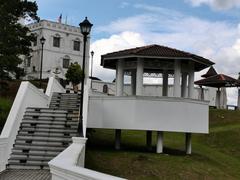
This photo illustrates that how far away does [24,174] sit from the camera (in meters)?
14.6

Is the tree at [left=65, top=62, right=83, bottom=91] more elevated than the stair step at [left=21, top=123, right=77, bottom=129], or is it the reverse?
the tree at [left=65, top=62, right=83, bottom=91]

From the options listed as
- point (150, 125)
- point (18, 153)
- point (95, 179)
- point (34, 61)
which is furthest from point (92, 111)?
point (34, 61)

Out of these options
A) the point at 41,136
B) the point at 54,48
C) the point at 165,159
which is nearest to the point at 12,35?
the point at 41,136

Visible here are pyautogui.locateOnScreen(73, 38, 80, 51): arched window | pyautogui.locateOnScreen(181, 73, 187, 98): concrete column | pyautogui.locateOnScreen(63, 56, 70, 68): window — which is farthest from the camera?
pyautogui.locateOnScreen(73, 38, 80, 51): arched window

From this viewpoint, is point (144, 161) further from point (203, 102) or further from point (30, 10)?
point (30, 10)

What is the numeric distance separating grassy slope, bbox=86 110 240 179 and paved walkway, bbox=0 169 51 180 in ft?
14.4

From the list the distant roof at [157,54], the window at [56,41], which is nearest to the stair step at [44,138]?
the distant roof at [157,54]

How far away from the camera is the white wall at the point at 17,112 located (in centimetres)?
1575

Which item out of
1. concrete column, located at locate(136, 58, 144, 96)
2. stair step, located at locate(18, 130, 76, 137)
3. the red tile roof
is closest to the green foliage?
the red tile roof

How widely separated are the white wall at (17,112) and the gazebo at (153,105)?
317 centimetres

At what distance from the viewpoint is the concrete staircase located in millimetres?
16266

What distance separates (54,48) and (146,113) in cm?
4938

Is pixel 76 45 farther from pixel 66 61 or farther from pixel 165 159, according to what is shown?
pixel 165 159

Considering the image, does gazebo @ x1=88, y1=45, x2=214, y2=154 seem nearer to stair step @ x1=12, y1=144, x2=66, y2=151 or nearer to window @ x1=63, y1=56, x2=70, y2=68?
stair step @ x1=12, y1=144, x2=66, y2=151
